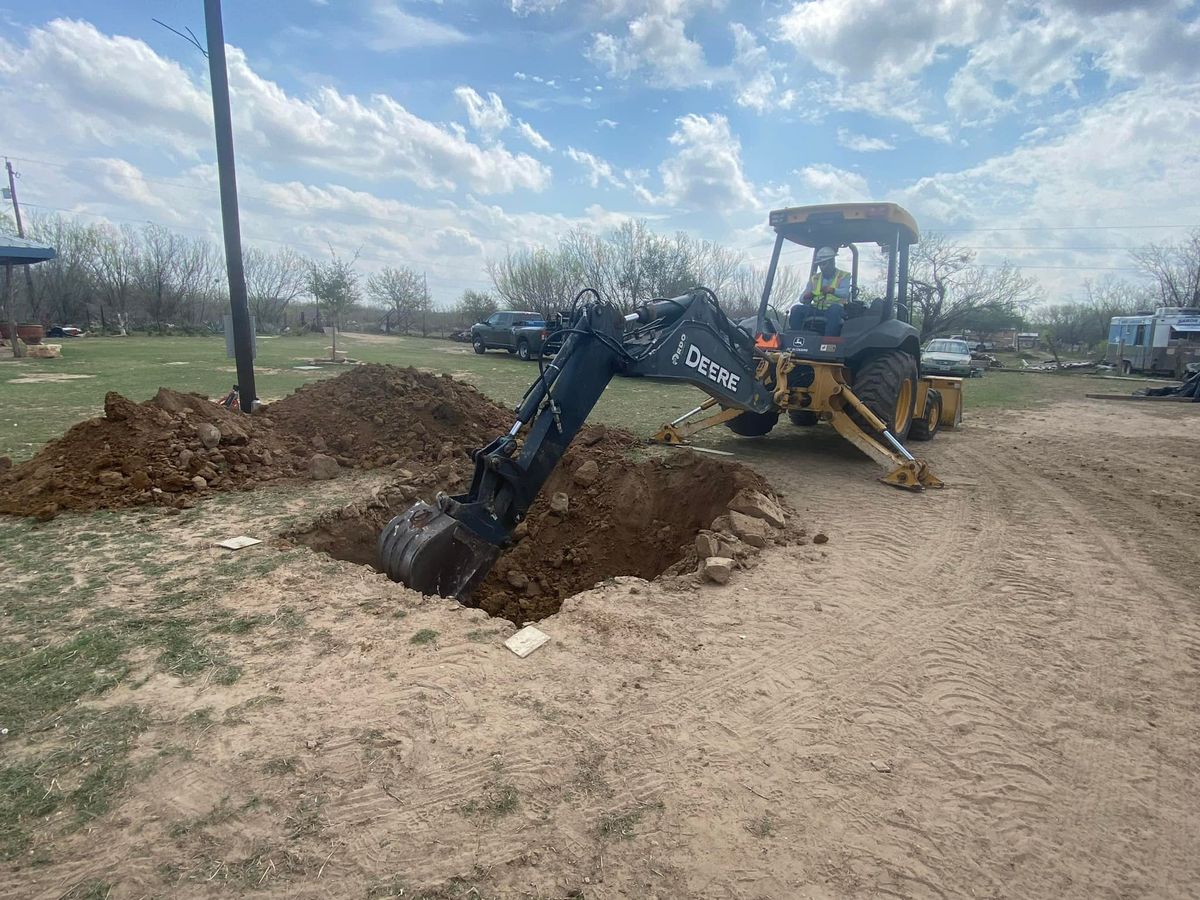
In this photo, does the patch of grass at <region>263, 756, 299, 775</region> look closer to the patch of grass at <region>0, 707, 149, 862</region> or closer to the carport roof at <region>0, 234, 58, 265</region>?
the patch of grass at <region>0, 707, 149, 862</region>

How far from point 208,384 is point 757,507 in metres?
13.7

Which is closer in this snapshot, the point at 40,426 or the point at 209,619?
the point at 209,619

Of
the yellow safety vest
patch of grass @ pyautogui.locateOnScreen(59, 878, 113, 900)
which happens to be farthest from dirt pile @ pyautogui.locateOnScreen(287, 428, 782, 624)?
patch of grass @ pyautogui.locateOnScreen(59, 878, 113, 900)

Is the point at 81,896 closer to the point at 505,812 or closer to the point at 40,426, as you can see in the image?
the point at 505,812

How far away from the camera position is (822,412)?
301 inches

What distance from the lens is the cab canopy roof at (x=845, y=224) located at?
25.8ft

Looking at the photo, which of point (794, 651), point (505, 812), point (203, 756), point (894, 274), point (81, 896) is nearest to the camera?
point (81, 896)

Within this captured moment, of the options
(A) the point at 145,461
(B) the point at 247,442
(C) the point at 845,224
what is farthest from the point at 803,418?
(A) the point at 145,461

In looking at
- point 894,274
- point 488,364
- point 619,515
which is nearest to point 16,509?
point 619,515

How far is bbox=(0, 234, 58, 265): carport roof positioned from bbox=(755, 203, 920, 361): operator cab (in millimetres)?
21531

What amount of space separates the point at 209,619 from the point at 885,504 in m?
5.67

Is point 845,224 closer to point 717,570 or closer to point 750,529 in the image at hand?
point 750,529

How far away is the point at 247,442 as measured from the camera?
22.6 ft

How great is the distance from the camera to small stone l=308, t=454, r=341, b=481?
6.70 m
